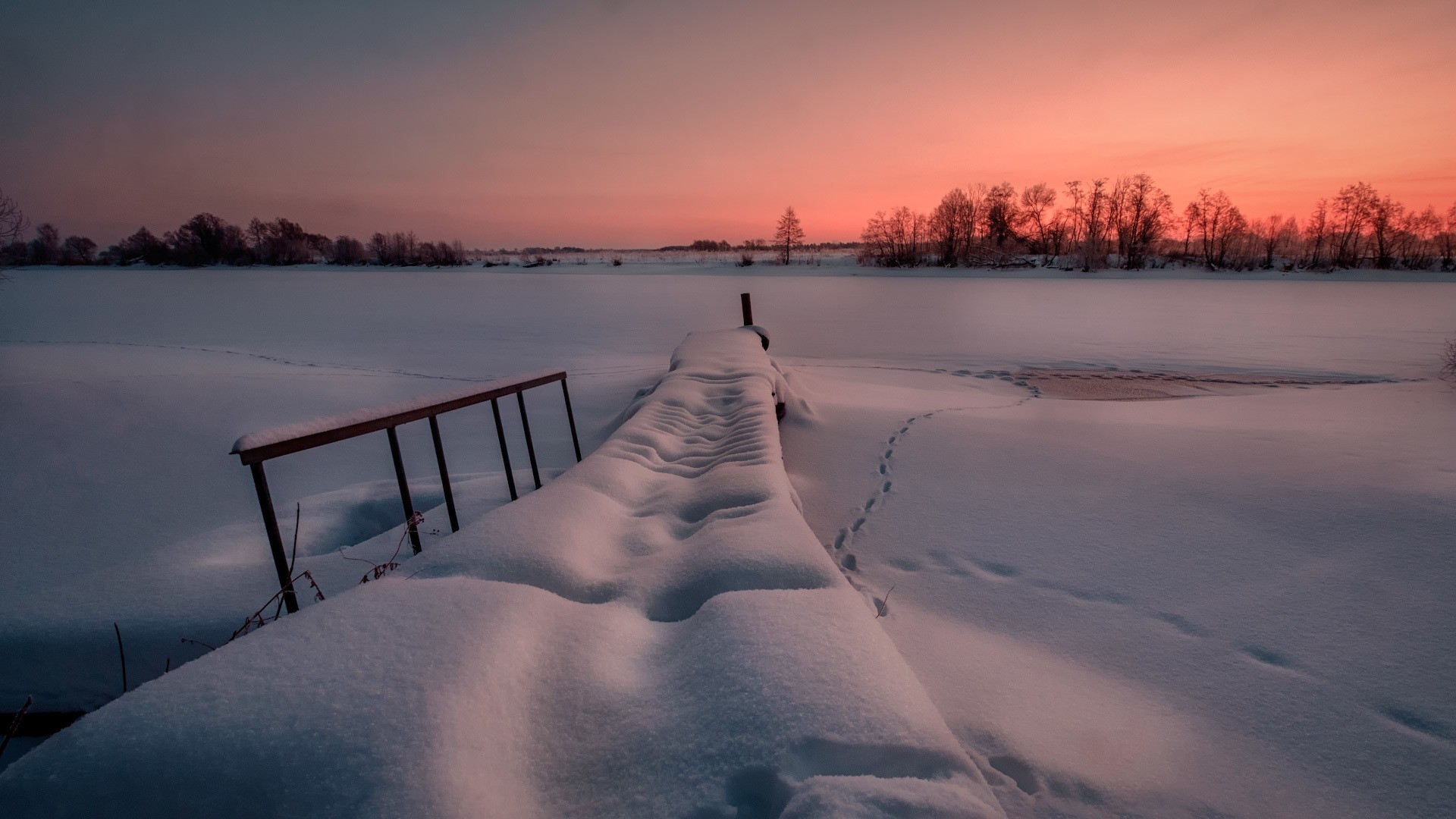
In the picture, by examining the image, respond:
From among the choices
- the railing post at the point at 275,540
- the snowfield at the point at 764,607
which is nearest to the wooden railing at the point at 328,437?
the railing post at the point at 275,540

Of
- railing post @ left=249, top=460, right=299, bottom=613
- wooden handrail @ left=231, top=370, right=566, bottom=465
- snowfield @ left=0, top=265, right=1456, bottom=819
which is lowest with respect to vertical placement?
snowfield @ left=0, top=265, right=1456, bottom=819

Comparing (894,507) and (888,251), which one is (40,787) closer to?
(894,507)

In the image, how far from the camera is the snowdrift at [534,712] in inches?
43.6

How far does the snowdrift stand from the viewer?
1106mm

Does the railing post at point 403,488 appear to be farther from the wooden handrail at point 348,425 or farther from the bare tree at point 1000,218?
the bare tree at point 1000,218

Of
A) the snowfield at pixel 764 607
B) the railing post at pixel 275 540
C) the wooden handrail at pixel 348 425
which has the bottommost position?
the snowfield at pixel 764 607

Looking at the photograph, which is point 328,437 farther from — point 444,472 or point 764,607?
point 764,607

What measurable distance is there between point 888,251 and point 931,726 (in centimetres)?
5127

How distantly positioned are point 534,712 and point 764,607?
28.1 inches

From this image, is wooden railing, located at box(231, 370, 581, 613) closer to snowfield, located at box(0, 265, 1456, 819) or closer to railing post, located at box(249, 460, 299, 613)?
railing post, located at box(249, 460, 299, 613)

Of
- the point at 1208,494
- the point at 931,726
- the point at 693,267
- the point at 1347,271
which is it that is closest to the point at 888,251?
the point at 693,267

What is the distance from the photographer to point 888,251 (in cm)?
4903

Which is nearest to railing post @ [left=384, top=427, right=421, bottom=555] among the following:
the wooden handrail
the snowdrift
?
the wooden handrail

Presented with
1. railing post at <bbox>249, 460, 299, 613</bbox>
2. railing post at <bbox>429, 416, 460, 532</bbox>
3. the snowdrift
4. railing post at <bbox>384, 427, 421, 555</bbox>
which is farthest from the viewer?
railing post at <bbox>429, 416, 460, 532</bbox>
